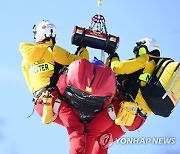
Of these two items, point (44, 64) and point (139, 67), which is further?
point (44, 64)

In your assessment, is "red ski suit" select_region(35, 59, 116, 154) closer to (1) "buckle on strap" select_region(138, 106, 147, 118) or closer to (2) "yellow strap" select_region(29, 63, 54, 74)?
(2) "yellow strap" select_region(29, 63, 54, 74)

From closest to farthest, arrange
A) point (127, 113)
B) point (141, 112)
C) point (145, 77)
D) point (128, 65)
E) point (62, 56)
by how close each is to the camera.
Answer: point (127, 113), point (128, 65), point (145, 77), point (62, 56), point (141, 112)

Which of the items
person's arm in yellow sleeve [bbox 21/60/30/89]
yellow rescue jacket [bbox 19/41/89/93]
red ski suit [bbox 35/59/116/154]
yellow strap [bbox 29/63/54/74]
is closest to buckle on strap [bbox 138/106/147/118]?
red ski suit [bbox 35/59/116/154]

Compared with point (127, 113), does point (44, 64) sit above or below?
above

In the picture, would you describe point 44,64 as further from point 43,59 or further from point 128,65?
point 128,65

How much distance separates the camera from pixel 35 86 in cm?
1409

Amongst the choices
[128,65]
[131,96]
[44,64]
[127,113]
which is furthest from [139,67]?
[44,64]

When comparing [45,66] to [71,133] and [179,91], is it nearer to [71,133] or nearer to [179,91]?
[71,133]

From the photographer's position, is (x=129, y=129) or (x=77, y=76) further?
(x=129, y=129)

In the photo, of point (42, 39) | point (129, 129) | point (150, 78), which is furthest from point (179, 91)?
point (42, 39)

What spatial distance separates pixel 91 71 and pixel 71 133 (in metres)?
2.11

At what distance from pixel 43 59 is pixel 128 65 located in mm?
1963

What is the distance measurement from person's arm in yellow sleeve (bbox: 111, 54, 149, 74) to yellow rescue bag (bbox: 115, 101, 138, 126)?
0.74 m

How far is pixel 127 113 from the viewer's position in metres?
13.4
